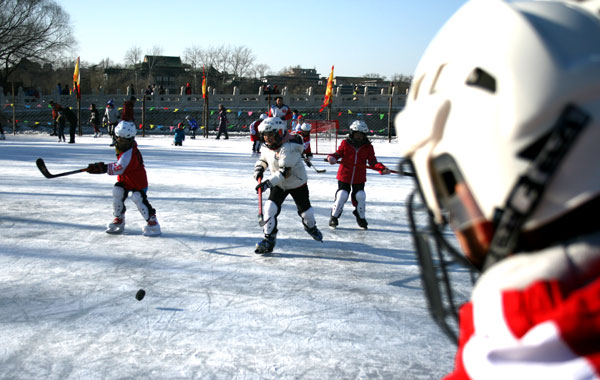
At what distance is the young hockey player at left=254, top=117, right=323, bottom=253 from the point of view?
17.4 ft

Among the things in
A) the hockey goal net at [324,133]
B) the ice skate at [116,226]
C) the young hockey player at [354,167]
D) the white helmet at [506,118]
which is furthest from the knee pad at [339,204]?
the hockey goal net at [324,133]

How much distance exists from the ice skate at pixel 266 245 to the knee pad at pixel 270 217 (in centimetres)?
5

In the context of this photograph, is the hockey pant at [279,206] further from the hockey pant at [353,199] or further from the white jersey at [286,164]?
the hockey pant at [353,199]

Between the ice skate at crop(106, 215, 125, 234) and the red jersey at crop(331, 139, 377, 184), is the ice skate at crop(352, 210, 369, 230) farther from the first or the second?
the ice skate at crop(106, 215, 125, 234)

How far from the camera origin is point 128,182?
19.5 ft

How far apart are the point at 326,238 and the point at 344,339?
2.83 meters

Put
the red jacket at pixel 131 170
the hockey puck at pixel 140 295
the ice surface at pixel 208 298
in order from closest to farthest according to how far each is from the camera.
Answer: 1. the ice surface at pixel 208 298
2. the hockey puck at pixel 140 295
3. the red jacket at pixel 131 170

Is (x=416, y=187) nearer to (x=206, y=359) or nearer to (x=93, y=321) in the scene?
(x=206, y=359)

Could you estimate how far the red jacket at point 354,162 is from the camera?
6.73 metres

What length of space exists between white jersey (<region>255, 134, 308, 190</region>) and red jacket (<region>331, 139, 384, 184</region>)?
1.24 metres

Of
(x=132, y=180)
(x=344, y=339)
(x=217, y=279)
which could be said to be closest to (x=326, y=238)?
(x=217, y=279)

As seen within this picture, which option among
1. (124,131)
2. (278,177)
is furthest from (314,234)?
(124,131)

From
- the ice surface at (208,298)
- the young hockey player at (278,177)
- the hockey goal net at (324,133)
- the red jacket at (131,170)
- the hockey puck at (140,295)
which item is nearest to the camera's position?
the ice surface at (208,298)

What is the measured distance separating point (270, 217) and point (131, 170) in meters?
1.84
